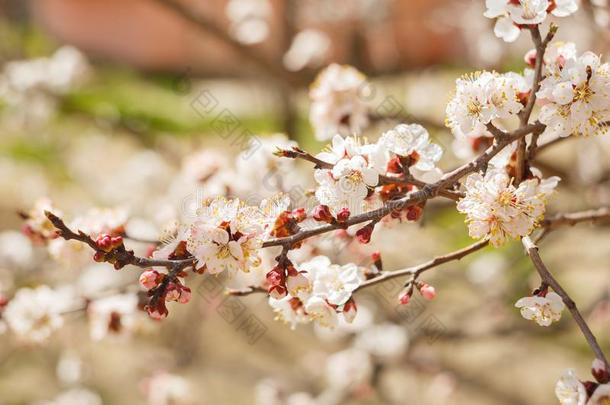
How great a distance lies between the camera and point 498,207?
72 centimetres

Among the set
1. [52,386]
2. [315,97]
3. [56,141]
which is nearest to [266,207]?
[315,97]

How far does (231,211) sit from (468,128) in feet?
0.90

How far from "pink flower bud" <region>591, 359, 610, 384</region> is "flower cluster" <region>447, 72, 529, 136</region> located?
10.8 inches

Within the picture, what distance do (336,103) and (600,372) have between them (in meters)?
0.71

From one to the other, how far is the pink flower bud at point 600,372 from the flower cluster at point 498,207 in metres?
0.15

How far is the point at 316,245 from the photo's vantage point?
106 centimetres

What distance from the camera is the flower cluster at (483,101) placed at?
733 millimetres

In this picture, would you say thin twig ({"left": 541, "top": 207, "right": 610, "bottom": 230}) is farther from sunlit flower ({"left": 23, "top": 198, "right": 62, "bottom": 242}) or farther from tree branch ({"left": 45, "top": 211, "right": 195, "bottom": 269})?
sunlit flower ({"left": 23, "top": 198, "right": 62, "bottom": 242})

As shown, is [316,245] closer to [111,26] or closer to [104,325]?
[104,325]

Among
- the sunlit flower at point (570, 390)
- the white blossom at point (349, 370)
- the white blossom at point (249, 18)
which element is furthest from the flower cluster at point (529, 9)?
the white blossom at point (249, 18)

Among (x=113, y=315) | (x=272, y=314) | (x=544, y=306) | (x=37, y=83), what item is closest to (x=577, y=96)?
(x=544, y=306)

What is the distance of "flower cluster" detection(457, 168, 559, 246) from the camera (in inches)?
28.4

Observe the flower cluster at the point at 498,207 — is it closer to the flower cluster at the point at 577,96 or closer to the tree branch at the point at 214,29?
the flower cluster at the point at 577,96

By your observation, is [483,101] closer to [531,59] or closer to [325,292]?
[531,59]
